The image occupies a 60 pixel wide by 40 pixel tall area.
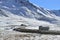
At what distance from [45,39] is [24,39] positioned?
254 cm

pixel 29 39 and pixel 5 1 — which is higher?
pixel 5 1

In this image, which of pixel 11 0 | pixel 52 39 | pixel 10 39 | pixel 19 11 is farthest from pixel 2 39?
pixel 11 0

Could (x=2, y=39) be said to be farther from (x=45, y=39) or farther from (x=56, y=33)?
(x=56, y=33)

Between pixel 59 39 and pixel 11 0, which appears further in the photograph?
pixel 11 0

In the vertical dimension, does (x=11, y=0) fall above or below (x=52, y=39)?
above

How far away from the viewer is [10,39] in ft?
64.5

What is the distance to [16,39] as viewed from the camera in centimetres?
1972

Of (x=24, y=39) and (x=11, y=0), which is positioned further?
(x=11, y=0)

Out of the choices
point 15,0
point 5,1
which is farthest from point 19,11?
point 15,0

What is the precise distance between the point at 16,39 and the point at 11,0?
168 m

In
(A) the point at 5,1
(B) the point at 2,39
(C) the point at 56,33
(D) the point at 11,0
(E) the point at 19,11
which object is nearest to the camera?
(B) the point at 2,39

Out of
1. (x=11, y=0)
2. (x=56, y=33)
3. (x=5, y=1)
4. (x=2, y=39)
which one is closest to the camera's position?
(x=2, y=39)

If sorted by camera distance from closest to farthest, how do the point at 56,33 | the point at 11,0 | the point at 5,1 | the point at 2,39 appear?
the point at 2,39, the point at 56,33, the point at 5,1, the point at 11,0

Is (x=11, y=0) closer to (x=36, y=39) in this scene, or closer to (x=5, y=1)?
(x=5, y=1)
